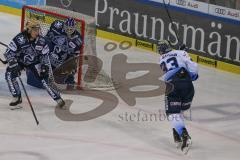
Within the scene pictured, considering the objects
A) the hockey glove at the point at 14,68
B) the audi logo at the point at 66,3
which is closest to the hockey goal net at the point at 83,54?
the hockey glove at the point at 14,68

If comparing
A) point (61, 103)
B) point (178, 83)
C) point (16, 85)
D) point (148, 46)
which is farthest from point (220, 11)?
point (178, 83)

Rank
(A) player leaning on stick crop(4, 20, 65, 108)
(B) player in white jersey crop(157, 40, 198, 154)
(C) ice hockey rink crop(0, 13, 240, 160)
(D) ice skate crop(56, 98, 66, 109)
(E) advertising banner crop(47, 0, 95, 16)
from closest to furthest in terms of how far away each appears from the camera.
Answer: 1. (C) ice hockey rink crop(0, 13, 240, 160)
2. (B) player in white jersey crop(157, 40, 198, 154)
3. (A) player leaning on stick crop(4, 20, 65, 108)
4. (D) ice skate crop(56, 98, 66, 109)
5. (E) advertising banner crop(47, 0, 95, 16)

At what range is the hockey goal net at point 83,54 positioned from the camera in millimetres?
13805

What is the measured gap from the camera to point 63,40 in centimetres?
1352

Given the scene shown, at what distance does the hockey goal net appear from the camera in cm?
1380

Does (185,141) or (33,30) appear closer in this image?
(185,141)

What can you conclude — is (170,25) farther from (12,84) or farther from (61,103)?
(12,84)

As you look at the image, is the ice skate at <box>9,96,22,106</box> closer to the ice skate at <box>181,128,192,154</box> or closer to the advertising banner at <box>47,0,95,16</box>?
the ice skate at <box>181,128,192,154</box>

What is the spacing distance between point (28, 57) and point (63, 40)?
Answer: 147 cm

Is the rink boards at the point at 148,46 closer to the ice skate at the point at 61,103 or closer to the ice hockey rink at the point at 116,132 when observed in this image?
the ice hockey rink at the point at 116,132

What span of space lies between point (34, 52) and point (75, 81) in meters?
1.99

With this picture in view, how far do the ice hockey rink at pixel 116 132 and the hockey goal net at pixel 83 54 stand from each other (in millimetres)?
623

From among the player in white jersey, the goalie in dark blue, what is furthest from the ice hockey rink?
the goalie in dark blue

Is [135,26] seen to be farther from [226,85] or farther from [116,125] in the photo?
[116,125]
